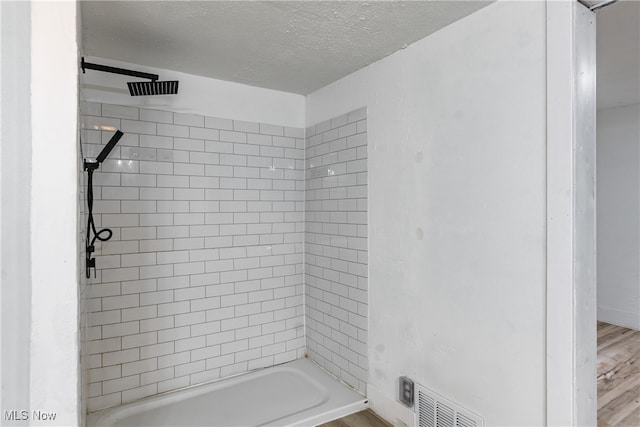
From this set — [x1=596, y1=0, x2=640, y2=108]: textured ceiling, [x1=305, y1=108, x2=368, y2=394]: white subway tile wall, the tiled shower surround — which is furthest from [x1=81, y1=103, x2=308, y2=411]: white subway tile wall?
[x1=596, y1=0, x2=640, y2=108]: textured ceiling

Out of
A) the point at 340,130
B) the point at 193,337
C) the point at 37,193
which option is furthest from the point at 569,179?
the point at 193,337

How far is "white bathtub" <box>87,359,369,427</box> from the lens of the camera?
2.04 m

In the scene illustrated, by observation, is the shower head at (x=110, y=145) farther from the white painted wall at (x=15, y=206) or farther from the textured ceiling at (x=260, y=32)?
the white painted wall at (x=15, y=206)

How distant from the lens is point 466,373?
162cm

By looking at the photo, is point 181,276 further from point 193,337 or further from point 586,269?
point 586,269

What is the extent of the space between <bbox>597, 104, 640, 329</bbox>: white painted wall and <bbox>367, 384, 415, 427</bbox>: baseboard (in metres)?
3.07

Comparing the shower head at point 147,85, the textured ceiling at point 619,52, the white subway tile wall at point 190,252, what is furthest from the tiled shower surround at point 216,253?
the textured ceiling at point 619,52

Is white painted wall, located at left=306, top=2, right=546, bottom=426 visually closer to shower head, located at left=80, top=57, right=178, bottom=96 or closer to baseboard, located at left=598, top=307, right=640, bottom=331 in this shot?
shower head, located at left=80, top=57, right=178, bottom=96

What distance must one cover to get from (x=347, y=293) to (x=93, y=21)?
2.03m

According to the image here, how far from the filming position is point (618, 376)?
2.58 meters

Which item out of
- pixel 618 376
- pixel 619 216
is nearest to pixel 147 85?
pixel 618 376
